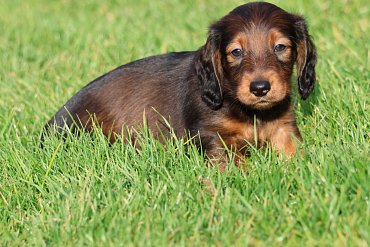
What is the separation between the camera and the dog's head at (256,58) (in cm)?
420

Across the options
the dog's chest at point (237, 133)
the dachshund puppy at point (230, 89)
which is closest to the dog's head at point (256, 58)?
the dachshund puppy at point (230, 89)

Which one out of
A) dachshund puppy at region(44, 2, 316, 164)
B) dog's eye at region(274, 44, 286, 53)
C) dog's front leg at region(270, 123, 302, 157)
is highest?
dog's eye at region(274, 44, 286, 53)

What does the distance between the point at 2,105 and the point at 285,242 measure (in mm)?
3328

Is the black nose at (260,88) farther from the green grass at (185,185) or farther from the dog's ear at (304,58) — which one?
the dog's ear at (304,58)

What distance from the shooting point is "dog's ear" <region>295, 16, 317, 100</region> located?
469cm

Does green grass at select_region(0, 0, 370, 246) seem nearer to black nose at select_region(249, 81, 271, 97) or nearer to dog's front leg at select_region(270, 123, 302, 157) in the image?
dog's front leg at select_region(270, 123, 302, 157)

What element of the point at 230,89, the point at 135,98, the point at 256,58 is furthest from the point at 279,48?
the point at 135,98

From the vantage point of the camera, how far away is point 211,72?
457cm

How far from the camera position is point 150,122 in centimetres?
496

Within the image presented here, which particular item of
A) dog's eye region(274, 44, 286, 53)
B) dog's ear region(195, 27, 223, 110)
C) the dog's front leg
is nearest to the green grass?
the dog's front leg

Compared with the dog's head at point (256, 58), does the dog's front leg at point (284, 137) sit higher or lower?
lower

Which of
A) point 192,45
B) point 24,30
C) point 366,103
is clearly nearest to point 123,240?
point 366,103

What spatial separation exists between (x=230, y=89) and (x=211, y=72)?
0.16 metres

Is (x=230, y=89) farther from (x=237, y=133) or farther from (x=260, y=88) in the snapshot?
(x=260, y=88)
